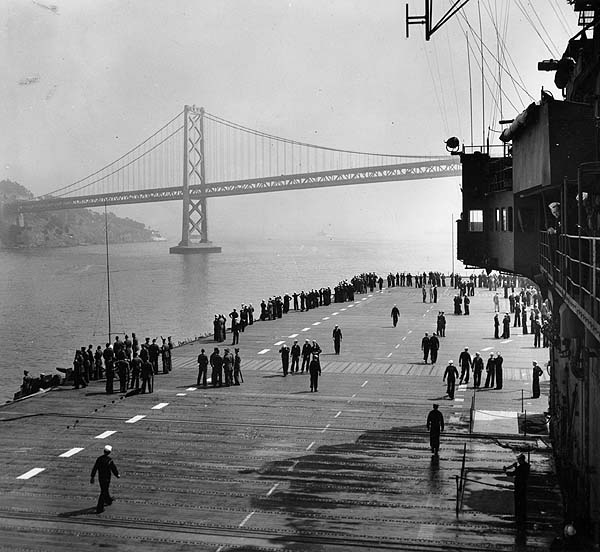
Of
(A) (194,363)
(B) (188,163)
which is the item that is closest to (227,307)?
(A) (194,363)

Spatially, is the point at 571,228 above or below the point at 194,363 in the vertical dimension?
above

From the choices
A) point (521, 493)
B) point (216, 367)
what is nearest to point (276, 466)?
point (521, 493)

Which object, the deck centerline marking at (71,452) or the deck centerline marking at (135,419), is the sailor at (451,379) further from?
the deck centerline marking at (71,452)

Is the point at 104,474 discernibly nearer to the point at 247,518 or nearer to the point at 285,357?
the point at 247,518

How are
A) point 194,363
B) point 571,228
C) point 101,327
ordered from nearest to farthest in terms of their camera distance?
point 571,228, point 194,363, point 101,327

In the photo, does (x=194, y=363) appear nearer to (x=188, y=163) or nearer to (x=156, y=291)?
(x=156, y=291)

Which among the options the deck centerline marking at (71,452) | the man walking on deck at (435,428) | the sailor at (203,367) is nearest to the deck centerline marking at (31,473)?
the deck centerline marking at (71,452)
